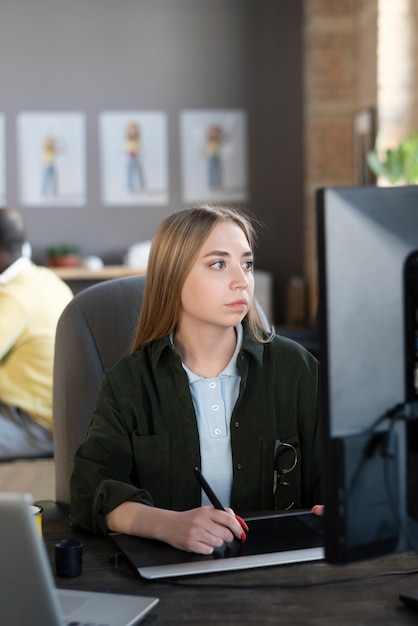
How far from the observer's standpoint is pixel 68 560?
1.36m

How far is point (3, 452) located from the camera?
3.33 m

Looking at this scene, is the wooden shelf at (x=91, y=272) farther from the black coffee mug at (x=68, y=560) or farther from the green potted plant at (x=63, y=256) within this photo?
the black coffee mug at (x=68, y=560)

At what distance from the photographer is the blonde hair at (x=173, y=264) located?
5.94ft

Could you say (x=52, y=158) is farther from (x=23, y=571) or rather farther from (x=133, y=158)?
(x=23, y=571)

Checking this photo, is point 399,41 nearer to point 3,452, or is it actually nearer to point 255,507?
point 3,452

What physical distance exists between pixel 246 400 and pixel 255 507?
0.65ft

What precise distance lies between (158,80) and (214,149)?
58 cm

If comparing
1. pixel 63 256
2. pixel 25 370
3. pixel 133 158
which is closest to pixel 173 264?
pixel 25 370

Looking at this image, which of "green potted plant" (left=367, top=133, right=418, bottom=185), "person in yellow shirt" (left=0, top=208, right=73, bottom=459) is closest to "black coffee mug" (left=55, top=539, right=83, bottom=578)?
"person in yellow shirt" (left=0, top=208, right=73, bottom=459)

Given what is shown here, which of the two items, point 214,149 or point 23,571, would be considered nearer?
point 23,571

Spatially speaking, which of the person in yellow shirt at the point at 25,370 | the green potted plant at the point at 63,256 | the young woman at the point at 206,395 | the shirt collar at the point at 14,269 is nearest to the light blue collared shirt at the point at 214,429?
the young woman at the point at 206,395

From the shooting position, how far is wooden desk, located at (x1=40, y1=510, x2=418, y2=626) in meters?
1.20

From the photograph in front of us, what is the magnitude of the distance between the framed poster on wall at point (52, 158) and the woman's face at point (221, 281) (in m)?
4.73

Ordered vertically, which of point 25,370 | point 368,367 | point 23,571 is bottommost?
point 25,370
